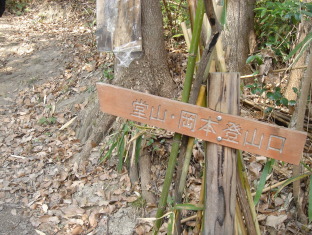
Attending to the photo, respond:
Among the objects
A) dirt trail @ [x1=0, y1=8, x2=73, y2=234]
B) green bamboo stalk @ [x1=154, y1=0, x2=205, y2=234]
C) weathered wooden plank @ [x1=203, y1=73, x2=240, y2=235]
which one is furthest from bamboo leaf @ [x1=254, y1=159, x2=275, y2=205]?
dirt trail @ [x1=0, y1=8, x2=73, y2=234]

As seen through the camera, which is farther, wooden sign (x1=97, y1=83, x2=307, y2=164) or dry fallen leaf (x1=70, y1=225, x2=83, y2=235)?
dry fallen leaf (x1=70, y1=225, x2=83, y2=235)

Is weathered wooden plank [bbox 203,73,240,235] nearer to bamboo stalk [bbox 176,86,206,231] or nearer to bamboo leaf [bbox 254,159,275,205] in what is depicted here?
bamboo stalk [bbox 176,86,206,231]

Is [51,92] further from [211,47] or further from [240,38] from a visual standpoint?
[211,47]

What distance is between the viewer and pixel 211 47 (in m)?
1.69

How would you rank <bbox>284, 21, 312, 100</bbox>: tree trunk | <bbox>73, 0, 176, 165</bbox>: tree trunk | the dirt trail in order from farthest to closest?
the dirt trail < <bbox>73, 0, 176, 165</bbox>: tree trunk < <bbox>284, 21, 312, 100</bbox>: tree trunk

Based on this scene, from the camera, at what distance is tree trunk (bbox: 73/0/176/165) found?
3.31 metres

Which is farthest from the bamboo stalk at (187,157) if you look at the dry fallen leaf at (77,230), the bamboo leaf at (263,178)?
the dry fallen leaf at (77,230)

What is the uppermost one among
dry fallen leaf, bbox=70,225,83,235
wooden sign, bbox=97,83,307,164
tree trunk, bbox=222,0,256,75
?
tree trunk, bbox=222,0,256,75

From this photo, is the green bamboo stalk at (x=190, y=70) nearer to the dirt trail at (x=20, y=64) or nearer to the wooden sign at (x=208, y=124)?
the wooden sign at (x=208, y=124)

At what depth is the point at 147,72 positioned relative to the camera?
3367mm

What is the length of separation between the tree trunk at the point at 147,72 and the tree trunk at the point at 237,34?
657 millimetres

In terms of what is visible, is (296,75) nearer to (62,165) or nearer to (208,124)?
(208,124)

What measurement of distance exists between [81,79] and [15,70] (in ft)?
4.86

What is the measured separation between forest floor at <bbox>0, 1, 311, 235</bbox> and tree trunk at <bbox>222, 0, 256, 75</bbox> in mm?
1081
